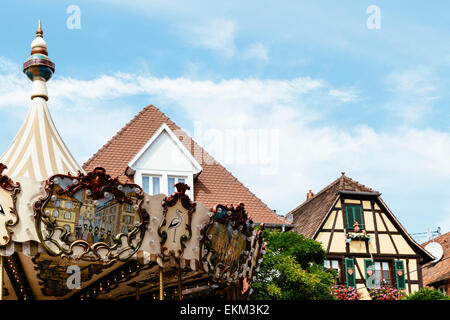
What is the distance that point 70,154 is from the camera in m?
15.8

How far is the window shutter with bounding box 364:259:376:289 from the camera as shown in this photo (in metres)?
28.9

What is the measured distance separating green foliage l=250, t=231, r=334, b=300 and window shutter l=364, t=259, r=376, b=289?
6.14 meters

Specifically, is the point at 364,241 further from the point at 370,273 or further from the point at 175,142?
the point at 175,142

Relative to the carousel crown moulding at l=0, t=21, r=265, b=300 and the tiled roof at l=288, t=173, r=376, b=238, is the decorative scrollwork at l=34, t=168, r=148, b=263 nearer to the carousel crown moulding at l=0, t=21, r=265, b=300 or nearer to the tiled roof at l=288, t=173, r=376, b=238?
the carousel crown moulding at l=0, t=21, r=265, b=300

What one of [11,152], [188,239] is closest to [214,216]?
[188,239]

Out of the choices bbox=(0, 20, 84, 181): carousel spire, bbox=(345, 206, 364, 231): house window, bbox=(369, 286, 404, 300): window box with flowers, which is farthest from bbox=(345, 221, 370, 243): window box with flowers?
bbox=(0, 20, 84, 181): carousel spire

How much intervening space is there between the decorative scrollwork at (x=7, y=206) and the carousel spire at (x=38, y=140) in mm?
3150

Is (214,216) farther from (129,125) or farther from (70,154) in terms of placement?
(129,125)

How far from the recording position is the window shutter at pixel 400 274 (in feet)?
95.7

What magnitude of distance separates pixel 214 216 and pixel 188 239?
25.6 inches

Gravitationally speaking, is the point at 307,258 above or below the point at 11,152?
below

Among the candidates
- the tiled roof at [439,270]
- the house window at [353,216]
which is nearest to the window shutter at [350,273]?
the house window at [353,216]

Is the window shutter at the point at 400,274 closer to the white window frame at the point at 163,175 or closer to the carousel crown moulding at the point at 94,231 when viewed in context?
the white window frame at the point at 163,175

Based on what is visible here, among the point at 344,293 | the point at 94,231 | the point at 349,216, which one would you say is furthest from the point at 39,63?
the point at 349,216
